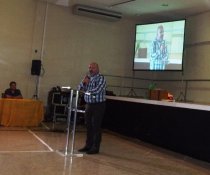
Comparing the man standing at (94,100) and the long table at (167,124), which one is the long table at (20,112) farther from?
the man standing at (94,100)

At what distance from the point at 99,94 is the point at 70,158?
1037mm

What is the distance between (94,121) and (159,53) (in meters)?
4.70

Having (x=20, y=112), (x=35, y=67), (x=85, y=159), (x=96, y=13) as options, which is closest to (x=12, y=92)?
(x=20, y=112)

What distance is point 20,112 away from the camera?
25.7 feet

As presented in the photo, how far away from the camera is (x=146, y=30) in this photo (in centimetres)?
986

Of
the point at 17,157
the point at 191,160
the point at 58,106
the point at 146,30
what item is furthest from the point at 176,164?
the point at 146,30

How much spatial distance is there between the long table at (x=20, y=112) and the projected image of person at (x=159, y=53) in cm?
337

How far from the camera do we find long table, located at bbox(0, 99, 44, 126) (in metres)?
7.68

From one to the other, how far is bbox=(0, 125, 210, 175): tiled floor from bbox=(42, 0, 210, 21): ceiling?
3.80m

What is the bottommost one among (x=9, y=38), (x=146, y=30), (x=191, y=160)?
(x=191, y=160)

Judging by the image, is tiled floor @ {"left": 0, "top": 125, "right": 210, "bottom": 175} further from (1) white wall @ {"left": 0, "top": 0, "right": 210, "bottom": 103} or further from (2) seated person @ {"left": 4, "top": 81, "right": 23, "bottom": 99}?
(1) white wall @ {"left": 0, "top": 0, "right": 210, "bottom": 103}

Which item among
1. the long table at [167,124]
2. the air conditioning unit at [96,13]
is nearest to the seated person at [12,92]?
the long table at [167,124]

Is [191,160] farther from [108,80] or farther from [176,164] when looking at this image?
[108,80]

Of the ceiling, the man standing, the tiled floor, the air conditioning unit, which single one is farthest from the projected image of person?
the man standing
